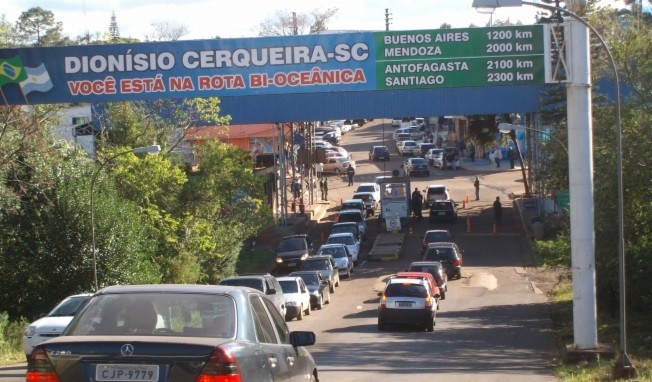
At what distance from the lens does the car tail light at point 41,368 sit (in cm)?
659

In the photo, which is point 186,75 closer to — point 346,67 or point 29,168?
point 346,67

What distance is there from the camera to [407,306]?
2886 cm

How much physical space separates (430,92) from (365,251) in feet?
32.2

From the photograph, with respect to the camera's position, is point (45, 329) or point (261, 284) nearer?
point (45, 329)

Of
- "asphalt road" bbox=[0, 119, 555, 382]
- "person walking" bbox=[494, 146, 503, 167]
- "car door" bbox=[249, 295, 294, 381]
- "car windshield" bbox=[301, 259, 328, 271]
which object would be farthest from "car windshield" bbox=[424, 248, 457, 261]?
"person walking" bbox=[494, 146, 503, 167]

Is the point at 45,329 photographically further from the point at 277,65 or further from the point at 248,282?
the point at 248,282

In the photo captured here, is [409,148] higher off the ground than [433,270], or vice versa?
[409,148]

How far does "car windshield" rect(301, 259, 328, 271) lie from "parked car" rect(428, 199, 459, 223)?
18.0 meters

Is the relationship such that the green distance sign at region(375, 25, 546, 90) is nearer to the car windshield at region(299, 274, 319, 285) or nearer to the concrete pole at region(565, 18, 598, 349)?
the concrete pole at region(565, 18, 598, 349)

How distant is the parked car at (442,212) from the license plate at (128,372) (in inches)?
2023

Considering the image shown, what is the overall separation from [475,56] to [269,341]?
17086 millimetres

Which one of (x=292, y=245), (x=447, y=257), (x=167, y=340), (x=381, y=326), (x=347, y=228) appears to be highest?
(x=167, y=340)

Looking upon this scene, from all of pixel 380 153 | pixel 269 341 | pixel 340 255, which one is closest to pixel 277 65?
pixel 269 341

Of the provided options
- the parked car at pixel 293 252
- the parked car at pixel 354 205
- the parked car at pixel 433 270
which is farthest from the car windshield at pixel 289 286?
the parked car at pixel 354 205
